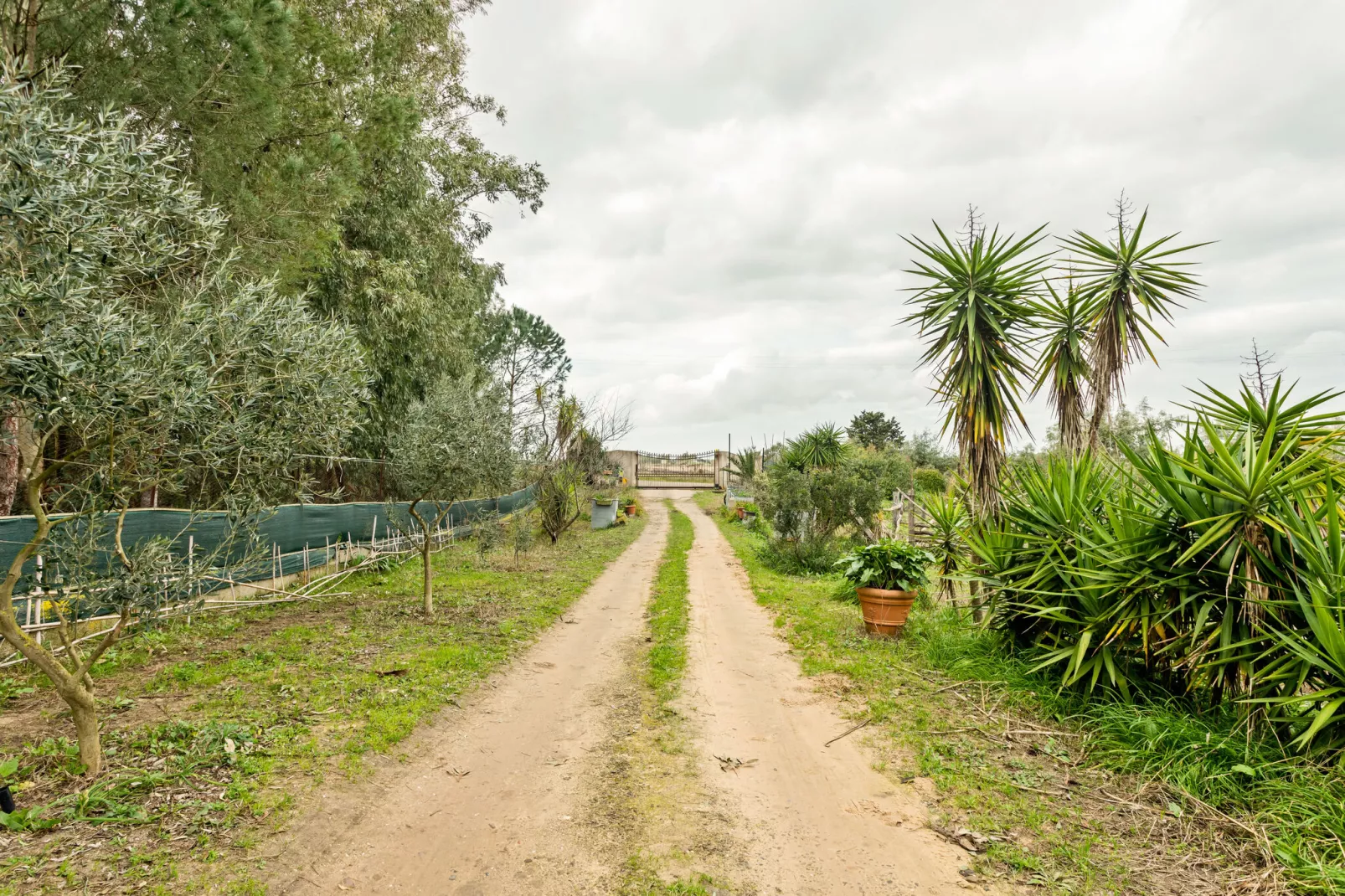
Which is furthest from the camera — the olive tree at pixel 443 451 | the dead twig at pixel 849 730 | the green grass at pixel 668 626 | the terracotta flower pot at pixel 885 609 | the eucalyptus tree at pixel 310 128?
the olive tree at pixel 443 451

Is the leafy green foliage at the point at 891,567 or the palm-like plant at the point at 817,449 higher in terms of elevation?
the palm-like plant at the point at 817,449

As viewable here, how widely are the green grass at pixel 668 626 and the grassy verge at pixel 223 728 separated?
1.63 metres

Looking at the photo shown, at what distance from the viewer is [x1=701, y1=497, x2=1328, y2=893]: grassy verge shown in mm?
3158

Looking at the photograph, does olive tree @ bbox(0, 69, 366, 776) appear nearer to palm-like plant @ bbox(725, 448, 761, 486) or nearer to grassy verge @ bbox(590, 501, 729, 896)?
grassy verge @ bbox(590, 501, 729, 896)

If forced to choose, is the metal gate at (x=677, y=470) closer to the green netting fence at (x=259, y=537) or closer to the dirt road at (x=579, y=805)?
Answer: the green netting fence at (x=259, y=537)

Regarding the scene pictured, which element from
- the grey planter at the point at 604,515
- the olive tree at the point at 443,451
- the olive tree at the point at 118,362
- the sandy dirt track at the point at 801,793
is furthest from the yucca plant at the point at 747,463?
the olive tree at the point at 118,362

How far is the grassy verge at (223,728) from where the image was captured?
3248mm


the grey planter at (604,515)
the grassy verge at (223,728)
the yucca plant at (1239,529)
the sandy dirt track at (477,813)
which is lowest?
the sandy dirt track at (477,813)

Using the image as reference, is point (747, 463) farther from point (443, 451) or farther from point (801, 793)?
point (801, 793)

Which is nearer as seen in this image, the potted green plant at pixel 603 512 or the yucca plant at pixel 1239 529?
the yucca plant at pixel 1239 529

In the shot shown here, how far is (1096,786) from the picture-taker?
4.05 m

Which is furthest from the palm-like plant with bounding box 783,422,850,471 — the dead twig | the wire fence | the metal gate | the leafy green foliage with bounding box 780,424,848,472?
the metal gate

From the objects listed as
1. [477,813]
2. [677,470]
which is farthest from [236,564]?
[677,470]

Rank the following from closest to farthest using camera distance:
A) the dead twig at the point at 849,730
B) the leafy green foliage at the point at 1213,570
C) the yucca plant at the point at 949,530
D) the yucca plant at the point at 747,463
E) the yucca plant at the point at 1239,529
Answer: the leafy green foliage at the point at 1213,570 → the yucca plant at the point at 1239,529 → the dead twig at the point at 849,730 → the yucca plant at the point at 949,530 → the yucca plant at the point at 747,463
